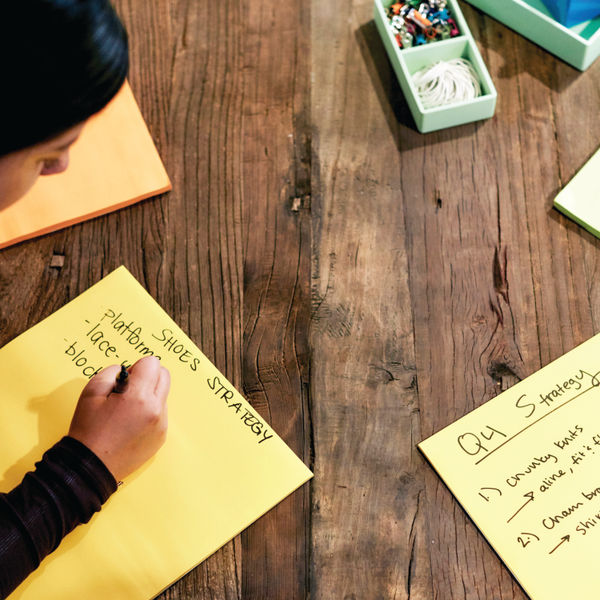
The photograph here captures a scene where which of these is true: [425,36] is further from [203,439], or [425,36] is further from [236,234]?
[203,439]

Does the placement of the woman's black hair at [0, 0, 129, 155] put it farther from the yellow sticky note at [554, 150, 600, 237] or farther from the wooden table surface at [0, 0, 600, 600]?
the yellow sticky note at [554, 150, 600, 237]

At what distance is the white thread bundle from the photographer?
803mm

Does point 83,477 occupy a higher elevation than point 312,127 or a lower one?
lower

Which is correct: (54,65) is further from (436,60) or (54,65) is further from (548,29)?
(548,29)

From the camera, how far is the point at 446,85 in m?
0.80

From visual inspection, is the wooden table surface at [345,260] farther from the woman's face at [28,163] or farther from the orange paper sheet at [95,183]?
the woman's face at [28,163]

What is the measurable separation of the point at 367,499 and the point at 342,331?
0.59 feet

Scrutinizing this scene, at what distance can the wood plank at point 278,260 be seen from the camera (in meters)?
0.65

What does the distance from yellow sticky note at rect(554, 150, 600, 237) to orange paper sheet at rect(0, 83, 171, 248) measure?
469 millimetres

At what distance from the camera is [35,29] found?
16.4 inches

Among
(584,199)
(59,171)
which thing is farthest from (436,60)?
(59,171)

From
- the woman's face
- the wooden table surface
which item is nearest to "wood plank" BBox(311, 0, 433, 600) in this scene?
the wooden table surface

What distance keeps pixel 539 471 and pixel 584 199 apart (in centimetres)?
32

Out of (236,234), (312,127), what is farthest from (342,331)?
(312,127)
